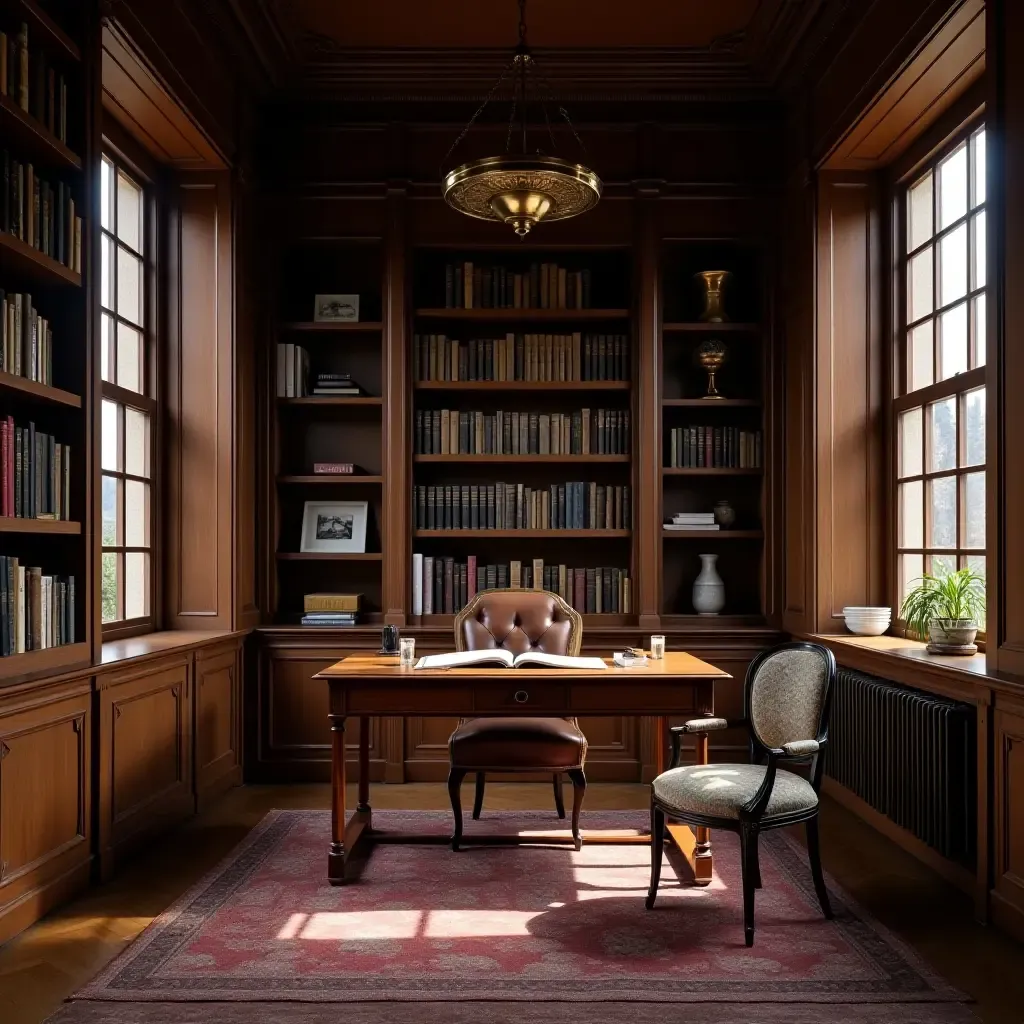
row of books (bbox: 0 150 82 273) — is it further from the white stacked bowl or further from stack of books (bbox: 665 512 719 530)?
the white stacked bowl

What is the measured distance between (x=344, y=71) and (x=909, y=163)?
2.82m

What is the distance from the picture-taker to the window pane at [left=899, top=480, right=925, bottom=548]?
477 centimetres

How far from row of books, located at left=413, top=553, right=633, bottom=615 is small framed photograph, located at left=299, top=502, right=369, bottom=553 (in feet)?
1.21

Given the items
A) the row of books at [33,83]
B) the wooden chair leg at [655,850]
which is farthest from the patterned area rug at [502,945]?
the row of books at [33,83]

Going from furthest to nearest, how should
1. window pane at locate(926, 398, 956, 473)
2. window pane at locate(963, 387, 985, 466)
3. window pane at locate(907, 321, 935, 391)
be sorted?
1. window pane at locate(907, 321, 935, 391)
2. window pane at locate(926, 398, 956, 473)
3. window pane at locate(963, 387, 985, 466)

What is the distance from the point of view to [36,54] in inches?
137

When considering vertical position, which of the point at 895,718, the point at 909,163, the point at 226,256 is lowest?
the point at 895,718

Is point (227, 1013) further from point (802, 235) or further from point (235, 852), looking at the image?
point (802, 235)

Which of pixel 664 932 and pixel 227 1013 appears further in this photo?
pixel 664 932

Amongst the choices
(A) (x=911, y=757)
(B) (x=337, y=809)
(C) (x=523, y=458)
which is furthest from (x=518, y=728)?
(C) (x=523, y=458)

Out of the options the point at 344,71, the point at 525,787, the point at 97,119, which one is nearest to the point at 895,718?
the point at 525,787

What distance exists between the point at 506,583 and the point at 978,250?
2792mm

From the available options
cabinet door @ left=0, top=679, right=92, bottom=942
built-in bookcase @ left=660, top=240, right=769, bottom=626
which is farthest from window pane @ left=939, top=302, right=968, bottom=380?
cabinet door @ left=0, top=679, right=92, bottom=942

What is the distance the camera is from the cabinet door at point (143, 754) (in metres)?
3.89
